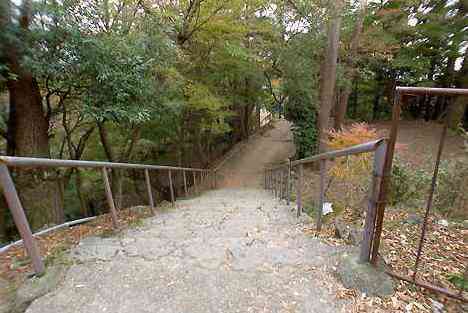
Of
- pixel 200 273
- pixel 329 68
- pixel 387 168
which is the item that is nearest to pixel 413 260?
pixel 387 168

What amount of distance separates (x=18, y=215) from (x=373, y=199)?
7.78 feet

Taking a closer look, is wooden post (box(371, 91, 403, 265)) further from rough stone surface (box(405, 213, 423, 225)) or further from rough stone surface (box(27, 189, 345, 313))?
rough stone surface (box(405, 213, 423, 225))

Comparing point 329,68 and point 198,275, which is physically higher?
point 329,68

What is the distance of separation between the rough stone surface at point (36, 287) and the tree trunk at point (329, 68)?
7.91 meters

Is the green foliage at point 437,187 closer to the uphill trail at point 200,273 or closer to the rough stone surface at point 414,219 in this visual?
the rough stone surface at point 414,219

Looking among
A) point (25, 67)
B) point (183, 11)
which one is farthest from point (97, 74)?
point (183, 11)

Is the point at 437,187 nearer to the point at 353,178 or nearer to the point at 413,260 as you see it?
the point at 353,178

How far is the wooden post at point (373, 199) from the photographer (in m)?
1.48

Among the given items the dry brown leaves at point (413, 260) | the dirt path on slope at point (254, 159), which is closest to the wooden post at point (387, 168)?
the dry brown leaves at point (413, 260)

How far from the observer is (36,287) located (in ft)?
5.31

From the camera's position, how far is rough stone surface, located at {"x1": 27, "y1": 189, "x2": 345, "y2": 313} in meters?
1.50

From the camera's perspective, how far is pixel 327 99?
8578 millimetres

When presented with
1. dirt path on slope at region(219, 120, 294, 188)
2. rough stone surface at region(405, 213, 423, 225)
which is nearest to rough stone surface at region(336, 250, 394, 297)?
rough stone surface at region(405, 213, 423, 225)

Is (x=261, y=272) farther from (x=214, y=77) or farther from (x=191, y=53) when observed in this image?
(x=214, y=77)
